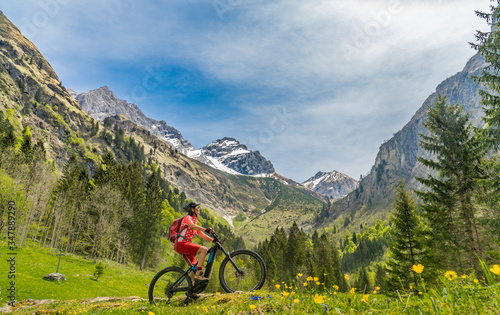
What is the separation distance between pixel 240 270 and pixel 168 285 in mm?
2683

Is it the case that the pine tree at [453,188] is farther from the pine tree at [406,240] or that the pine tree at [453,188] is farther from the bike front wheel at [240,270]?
the bike front wheel at [240,270]

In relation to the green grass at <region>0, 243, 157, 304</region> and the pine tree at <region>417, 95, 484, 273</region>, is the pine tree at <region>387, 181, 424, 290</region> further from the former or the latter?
the green grass at <region>0, 243, 157, 304</region>

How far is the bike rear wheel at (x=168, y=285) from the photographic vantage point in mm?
8798

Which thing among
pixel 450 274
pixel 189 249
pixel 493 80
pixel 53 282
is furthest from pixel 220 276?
pixel 53 282

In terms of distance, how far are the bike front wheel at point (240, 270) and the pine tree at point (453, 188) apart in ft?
66.3

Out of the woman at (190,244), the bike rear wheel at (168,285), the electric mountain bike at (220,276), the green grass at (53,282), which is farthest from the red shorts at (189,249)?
the green grass at (53,282)

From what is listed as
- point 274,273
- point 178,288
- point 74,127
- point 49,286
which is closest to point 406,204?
point 178,288

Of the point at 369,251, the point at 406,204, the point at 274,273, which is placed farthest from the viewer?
the point at 369,251

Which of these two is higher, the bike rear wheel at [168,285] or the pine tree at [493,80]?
the pine tree at [493,80]

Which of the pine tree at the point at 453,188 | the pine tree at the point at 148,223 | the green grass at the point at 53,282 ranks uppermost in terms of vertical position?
the pine tree at the point at 453,188

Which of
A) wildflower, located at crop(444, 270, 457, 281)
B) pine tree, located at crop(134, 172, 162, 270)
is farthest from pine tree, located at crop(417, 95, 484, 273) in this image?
pine tree, located at crop(134, 172, 162, 270)

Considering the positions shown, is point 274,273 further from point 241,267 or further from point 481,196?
point 241,267

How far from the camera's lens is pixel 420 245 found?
2341 cm

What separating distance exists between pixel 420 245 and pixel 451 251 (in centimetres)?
228
